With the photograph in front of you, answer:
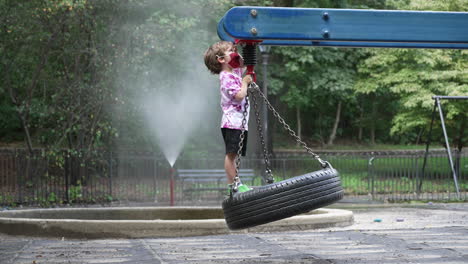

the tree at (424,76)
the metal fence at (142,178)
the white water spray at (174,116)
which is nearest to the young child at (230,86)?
the metal fence at (142,178)

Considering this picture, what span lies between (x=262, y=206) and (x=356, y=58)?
877 inches

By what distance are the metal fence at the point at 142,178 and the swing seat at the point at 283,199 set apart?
11.1m

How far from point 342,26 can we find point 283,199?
4.69ft

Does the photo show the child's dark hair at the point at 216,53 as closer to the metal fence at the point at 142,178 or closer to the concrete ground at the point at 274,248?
the concrete ground at the point at 274,248

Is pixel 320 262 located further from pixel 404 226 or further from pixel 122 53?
pixel 122 53

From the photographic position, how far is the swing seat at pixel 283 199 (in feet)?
16.4

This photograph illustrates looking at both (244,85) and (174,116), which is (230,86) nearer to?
(244,85)

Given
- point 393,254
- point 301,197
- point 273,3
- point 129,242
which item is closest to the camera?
point 301,197

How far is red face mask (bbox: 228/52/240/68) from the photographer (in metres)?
5.47

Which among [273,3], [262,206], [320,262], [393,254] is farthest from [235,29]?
[273,3]

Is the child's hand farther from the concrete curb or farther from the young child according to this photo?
the concrete curb

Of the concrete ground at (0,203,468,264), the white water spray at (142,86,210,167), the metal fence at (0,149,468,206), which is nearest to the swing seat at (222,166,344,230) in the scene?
the concrete ground at (0,203,468,264)

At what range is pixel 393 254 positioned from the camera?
6.31 metres

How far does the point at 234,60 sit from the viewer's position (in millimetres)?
5488
